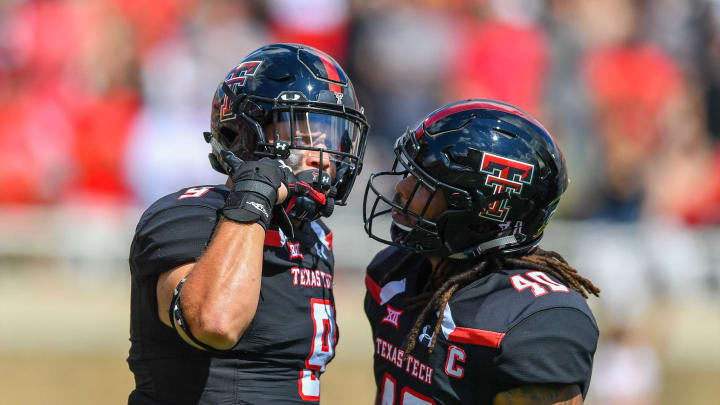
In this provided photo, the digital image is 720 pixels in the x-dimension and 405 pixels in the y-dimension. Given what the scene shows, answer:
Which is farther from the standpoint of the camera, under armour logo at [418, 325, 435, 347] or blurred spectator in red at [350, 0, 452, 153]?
blurred spectator in red at [350, 0, 452, 153]

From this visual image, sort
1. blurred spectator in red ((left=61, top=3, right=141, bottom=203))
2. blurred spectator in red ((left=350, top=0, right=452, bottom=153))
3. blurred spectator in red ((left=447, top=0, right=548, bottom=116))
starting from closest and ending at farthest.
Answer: blurred spectator in red ((left=61, top=3, right=141, bottom=203)), blurred spectator in red ((left=447, top=0, right=548, bottom=116)), blurred spectator in red ((left=350, top=0, right=452, bottom=153))

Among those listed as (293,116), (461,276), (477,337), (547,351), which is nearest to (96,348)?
(293,116)

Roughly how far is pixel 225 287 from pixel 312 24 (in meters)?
6.62

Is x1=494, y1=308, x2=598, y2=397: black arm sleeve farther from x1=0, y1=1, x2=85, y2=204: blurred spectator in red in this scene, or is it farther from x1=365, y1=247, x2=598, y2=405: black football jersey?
x1=0, y1=1, x2=85, y2=204: blurred spectator in red

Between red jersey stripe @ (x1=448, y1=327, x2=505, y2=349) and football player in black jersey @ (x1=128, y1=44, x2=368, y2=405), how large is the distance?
45 centimetres

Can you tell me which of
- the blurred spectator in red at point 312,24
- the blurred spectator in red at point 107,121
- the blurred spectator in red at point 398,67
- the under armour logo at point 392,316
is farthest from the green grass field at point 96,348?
the under armour logo at point 392,316

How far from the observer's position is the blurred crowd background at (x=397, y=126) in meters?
7.55

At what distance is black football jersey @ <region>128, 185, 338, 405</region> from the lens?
2965 mm

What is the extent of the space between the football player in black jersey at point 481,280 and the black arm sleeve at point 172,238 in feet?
2.10

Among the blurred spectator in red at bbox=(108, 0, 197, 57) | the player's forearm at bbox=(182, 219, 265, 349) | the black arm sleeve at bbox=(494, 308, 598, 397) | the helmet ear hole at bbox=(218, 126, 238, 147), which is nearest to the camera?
the player's forearm at bbox=(182, 219, 265, 349)

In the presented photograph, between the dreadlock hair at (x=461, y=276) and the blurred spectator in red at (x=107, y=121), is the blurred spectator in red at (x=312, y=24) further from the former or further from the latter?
the dreadlock hair at (x=461, y=276)

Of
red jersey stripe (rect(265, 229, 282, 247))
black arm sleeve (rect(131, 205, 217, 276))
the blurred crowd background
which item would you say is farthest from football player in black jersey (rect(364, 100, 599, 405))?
the blurred crowd background

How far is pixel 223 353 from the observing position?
9.79 ft

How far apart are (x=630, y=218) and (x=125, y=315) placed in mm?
4206
